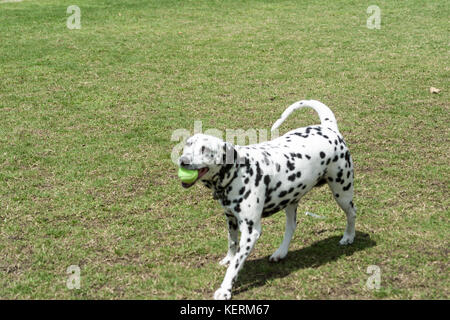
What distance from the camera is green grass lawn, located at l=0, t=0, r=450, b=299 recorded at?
5941mm

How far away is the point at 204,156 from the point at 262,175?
691mm

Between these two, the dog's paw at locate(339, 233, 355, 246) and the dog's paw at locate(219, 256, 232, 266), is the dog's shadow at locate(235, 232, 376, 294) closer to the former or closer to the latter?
the dog's paw at locate(339, 233, 355, 246)

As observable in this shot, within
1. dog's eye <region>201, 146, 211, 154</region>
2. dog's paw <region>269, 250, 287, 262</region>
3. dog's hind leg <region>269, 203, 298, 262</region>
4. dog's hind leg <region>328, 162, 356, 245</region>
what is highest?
dog's eye <region>201, 146, 211, 154</region>

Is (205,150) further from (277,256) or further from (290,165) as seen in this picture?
(277,256)

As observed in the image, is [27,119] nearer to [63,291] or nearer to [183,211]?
[183,211]

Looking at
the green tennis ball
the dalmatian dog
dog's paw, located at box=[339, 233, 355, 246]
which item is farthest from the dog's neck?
dog's paw, located at box=[339, 233, 355, 246]

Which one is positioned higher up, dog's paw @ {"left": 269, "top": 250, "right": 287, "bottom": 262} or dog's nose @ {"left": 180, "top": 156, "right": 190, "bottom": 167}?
dog's nose @ {"left": 180, "top": 156, "right": 190, "bottom": 167}

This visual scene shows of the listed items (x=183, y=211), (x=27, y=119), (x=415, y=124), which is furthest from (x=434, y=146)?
(x=27, y=119)

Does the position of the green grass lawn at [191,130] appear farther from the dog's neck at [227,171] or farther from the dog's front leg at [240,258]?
the dog's neck at [227,171]

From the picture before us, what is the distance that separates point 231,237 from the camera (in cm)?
578

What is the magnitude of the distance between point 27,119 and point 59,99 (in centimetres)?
123

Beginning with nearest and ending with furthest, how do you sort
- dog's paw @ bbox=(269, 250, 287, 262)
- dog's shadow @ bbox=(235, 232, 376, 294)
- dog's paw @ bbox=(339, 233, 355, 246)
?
1. dog's shadow @ bbox=(235, 232, 376, 294)
2. dog's paw @ bbox=(269, 250, 287, 262)
3. dog's paw @ bbox=(339, 233, 355, 246)

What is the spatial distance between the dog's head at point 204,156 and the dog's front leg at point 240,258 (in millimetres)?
612

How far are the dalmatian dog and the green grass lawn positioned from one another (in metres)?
0.51
